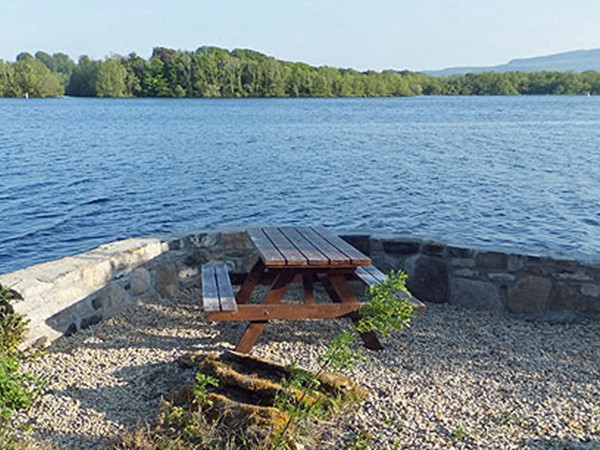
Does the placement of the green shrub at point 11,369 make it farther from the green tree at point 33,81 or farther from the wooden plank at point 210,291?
the green tree at point 33,81

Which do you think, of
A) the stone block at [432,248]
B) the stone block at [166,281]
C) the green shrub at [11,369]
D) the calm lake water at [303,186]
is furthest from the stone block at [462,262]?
the green shrub at [11,369]

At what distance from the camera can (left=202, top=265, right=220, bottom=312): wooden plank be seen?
4066mm

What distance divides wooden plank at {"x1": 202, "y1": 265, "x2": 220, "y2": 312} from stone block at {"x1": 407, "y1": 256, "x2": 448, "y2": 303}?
6.24 ft

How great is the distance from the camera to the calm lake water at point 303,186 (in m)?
11.1

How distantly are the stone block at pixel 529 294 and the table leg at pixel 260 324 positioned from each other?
2.16 m

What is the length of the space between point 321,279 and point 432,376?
125 centimetres

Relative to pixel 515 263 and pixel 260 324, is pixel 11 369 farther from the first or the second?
pixel 515 263

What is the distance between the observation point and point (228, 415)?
3.06 metres

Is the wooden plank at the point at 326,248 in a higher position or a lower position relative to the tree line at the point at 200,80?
higher

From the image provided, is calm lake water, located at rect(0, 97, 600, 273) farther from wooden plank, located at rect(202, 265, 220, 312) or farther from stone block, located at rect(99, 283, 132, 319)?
stone block, located at rect(99, 283, 132, 319)

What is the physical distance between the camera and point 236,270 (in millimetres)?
5906

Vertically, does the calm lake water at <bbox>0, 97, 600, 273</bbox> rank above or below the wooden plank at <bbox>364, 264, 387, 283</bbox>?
below

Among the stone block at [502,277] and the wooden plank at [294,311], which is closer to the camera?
the wooden plank at [294,311]

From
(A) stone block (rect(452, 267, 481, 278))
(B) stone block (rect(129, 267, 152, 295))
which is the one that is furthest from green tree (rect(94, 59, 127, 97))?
(A) stone block (rect(452, 267, 481, 278))
